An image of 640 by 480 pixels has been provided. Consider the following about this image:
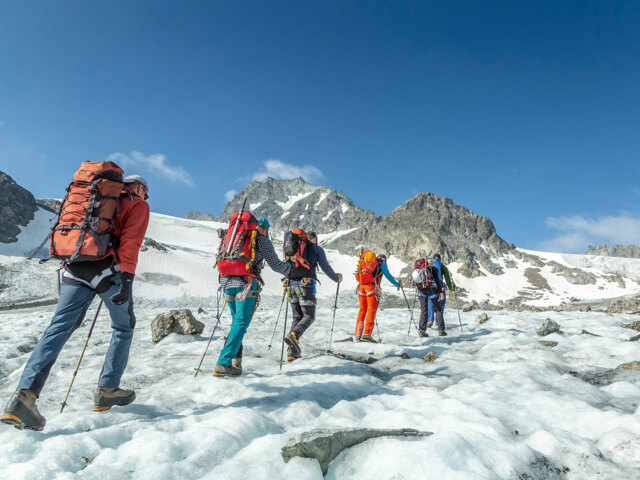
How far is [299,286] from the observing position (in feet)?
23.4

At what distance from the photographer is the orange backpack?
955cm

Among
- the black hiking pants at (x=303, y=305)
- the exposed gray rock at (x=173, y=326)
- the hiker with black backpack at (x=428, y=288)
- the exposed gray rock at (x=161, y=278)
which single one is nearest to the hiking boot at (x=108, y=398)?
the black hiking pants at (x=303, y=305)

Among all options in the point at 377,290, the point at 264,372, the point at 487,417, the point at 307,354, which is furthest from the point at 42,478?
the point at 377,290

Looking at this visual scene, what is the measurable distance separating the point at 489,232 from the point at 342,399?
128 m

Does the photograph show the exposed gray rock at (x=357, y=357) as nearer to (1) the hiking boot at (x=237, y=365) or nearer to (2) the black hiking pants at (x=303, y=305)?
(2) the black hiking pants at (x=303, y=305)

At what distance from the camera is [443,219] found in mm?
117250

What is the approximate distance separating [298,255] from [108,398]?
4149 millimetres

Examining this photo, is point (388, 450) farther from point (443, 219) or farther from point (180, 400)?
point (443, 219)

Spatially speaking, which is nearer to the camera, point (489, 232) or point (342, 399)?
point (342, 399)

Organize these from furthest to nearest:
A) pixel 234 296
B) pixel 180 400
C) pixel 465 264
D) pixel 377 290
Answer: pixel 465 264 → pixel 377 290 → pixel 234 296 → pixel 180 400

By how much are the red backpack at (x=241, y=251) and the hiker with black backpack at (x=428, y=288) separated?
6.79 m

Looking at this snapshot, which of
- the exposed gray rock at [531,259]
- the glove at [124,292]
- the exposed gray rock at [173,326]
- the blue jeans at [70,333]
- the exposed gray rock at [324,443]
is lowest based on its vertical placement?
the exposed gray rock at [173,326]

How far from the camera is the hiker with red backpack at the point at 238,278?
17.5 ft

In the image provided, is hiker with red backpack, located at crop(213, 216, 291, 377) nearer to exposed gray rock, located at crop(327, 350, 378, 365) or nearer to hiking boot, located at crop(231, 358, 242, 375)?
hiking boot, located at crop(231, 358, 242, 375)
